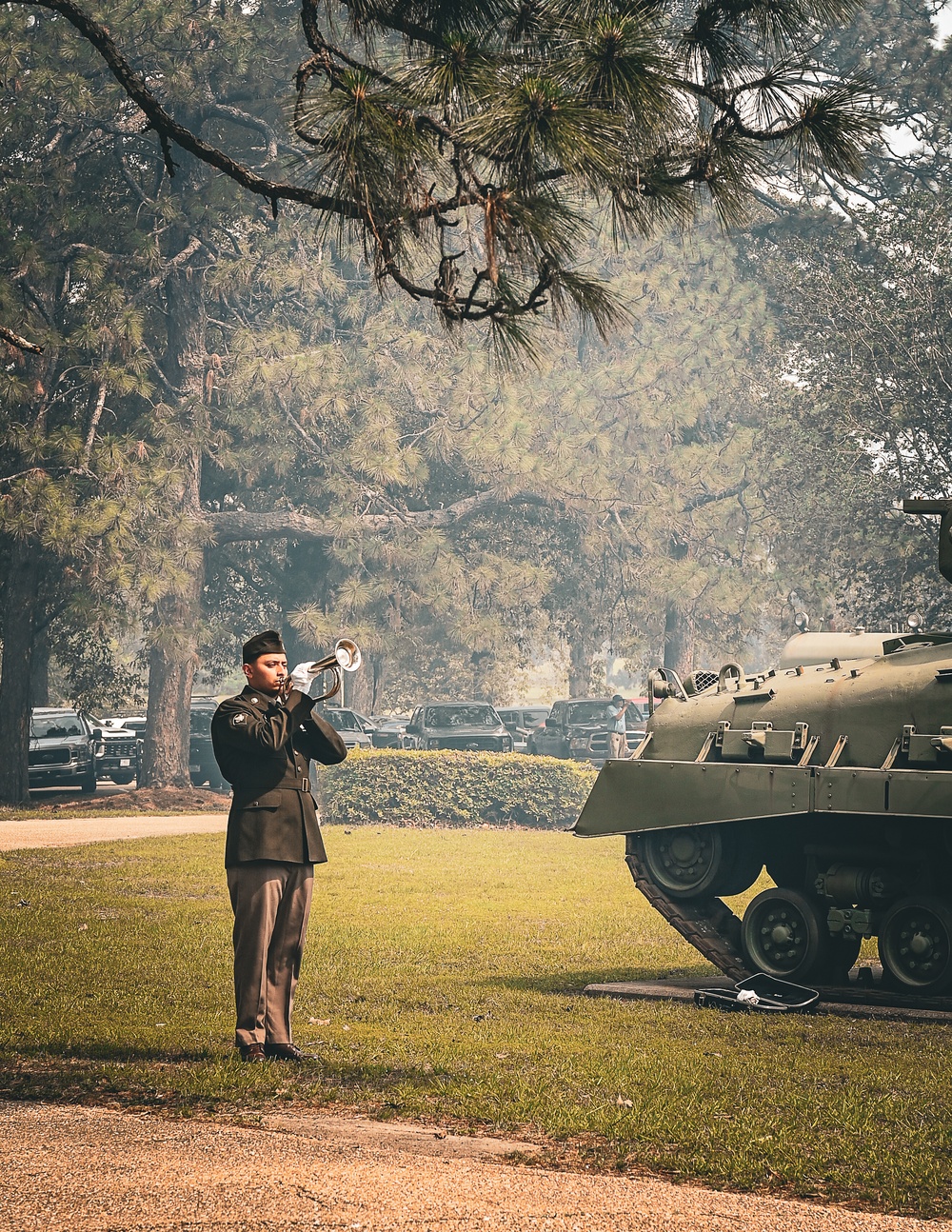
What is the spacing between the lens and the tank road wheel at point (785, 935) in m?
10.5

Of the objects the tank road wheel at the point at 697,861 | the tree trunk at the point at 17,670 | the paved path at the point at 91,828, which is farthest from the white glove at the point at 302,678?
the tree trunk at the point at 17,670

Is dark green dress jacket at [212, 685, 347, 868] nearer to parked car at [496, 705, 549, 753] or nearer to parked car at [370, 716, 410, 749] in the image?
parked car at [370, 716, 410, 749]

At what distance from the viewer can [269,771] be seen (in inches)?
314

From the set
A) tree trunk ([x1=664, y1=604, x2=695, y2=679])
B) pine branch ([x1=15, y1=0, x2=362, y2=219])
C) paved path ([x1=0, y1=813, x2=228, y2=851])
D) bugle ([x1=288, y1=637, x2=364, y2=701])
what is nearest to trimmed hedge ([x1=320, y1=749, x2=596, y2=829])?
paved path ([x1=0, y1=813, x2=228, y2=851])

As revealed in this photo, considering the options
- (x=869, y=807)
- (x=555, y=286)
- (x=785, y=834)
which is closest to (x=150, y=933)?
(x=785, y=834)

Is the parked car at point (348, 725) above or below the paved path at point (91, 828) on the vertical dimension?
above

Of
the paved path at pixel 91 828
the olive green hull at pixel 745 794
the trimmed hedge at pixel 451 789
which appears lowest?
the paved path at pixel 91 828

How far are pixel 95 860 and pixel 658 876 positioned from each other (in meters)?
9.43

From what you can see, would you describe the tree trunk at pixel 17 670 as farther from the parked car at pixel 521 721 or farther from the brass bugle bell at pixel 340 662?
the brass bugle bell at pixel 340 662

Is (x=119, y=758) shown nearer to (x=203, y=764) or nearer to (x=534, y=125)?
(x=203, y=764)

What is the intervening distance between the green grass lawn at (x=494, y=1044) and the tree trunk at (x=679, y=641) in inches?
1089

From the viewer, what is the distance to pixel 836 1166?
6160 millimetres

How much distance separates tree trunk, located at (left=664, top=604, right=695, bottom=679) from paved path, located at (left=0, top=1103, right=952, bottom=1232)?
37.1 meters

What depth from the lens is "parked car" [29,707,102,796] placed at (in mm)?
29672
